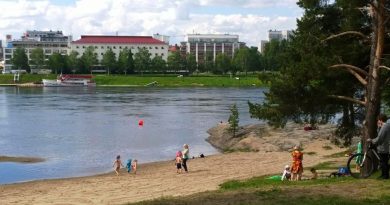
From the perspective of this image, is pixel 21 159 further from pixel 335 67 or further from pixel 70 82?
pixel 70 82

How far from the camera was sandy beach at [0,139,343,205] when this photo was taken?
76.2ft

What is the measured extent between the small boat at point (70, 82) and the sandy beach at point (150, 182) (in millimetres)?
150275

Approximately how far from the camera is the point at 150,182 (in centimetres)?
2800

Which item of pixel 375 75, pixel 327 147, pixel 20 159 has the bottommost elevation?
pixel 20 159

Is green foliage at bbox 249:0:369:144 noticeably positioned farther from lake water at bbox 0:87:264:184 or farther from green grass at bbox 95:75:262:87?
green grass at bbox 95:75:262:87

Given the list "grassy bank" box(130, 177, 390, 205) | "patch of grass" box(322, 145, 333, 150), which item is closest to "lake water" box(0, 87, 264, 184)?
"patch of grass" box(322, 145, 333, 150)

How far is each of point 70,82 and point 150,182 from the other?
166 metres

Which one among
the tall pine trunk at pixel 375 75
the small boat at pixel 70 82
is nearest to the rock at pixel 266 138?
the tall pine trunk at pixel 375 75

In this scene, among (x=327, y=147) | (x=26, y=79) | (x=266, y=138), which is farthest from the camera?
(x=26, y=79)

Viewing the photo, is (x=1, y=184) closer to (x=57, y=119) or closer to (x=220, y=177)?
(x=220, y=177)

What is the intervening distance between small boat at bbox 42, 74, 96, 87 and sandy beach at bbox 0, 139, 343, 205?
493ft

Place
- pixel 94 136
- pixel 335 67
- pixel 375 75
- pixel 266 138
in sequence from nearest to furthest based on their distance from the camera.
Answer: pixel 375 75
pixel 335 67
pixel 266 138
pixel 94 136

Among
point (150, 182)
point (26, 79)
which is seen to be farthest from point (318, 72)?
point (26, 79)

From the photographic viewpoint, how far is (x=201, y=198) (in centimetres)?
1372
